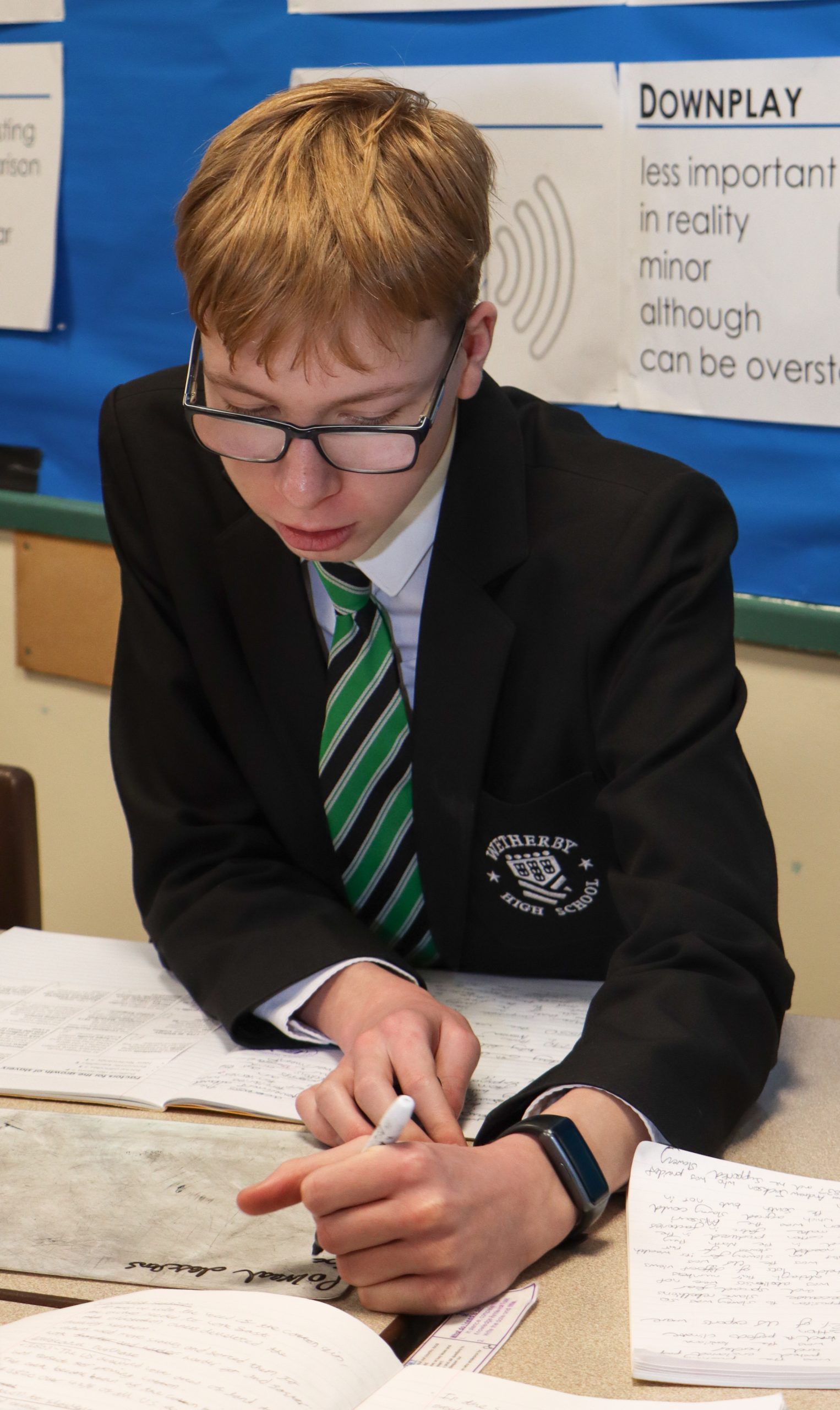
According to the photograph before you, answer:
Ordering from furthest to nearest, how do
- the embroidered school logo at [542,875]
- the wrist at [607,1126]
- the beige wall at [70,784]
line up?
the beige wall at [70,784], the embroidered school logo at [542,875], the wrist at [607,1126]

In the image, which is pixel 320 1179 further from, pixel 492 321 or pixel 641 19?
pixel 641 19

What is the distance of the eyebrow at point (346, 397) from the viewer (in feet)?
3.15

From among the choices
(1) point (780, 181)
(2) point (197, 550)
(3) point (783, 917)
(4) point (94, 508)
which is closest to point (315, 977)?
(2) point (197, 550)

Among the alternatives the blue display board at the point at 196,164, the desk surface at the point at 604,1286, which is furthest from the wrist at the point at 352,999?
the blue display board at the point at 196,164

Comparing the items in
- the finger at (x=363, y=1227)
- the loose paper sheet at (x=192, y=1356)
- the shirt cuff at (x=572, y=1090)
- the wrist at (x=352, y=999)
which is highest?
the wrist at (x=352, y=999)

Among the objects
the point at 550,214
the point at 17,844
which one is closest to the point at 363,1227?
the point at 17,844

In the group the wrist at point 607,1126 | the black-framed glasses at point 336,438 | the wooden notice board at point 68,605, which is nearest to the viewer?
the wrist at point 607,1126

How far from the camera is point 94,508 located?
2338 millimetres

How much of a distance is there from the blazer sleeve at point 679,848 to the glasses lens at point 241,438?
0.31 metres

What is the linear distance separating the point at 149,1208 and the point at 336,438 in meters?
0.52

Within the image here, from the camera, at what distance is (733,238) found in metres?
1.68

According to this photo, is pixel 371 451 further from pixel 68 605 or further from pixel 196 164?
pixel 68 605

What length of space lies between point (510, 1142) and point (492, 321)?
611 mm

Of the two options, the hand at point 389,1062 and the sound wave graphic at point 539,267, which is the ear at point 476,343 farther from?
the sound wave graphic at point 539,267
